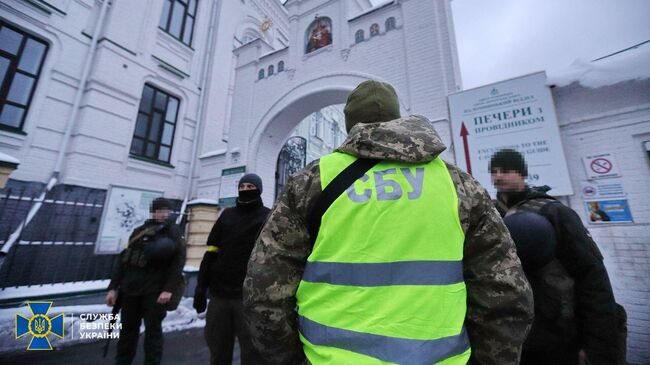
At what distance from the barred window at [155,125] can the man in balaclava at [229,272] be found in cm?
598

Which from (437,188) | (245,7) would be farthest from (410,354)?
(245,7)

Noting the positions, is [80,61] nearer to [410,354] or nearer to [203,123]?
[203,123]

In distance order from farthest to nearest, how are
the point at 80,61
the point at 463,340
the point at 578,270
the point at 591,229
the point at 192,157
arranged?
the point at 192,157
the point at 80,61
the point at 591,229
the point at 578,270
the point at 463,340

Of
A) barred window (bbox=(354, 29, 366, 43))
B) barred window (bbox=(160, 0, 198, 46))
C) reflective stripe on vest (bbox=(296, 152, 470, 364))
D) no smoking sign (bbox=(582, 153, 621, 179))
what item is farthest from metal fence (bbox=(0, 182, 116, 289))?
no smoking sign (bbox=(582, 153, 621, 179))

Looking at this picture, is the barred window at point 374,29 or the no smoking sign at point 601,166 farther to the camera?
the barred window at point 374,29

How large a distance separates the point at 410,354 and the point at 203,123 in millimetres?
9118

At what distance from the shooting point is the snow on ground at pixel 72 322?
3.28 meters

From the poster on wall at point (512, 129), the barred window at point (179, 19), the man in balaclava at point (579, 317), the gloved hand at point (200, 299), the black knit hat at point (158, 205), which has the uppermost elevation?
the barred window at point (179, 19)

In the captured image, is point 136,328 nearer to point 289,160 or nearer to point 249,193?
point 249,193

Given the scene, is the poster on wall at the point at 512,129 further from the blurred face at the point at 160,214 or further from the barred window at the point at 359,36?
the blurred face at the point at 160,214

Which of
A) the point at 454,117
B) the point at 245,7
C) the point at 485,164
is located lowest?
the point at 485,164

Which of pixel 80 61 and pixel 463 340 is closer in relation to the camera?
pixel 463 340

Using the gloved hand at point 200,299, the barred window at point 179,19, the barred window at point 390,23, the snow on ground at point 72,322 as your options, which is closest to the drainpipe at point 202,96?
the barred window at point 179,19

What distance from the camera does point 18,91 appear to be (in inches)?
201
